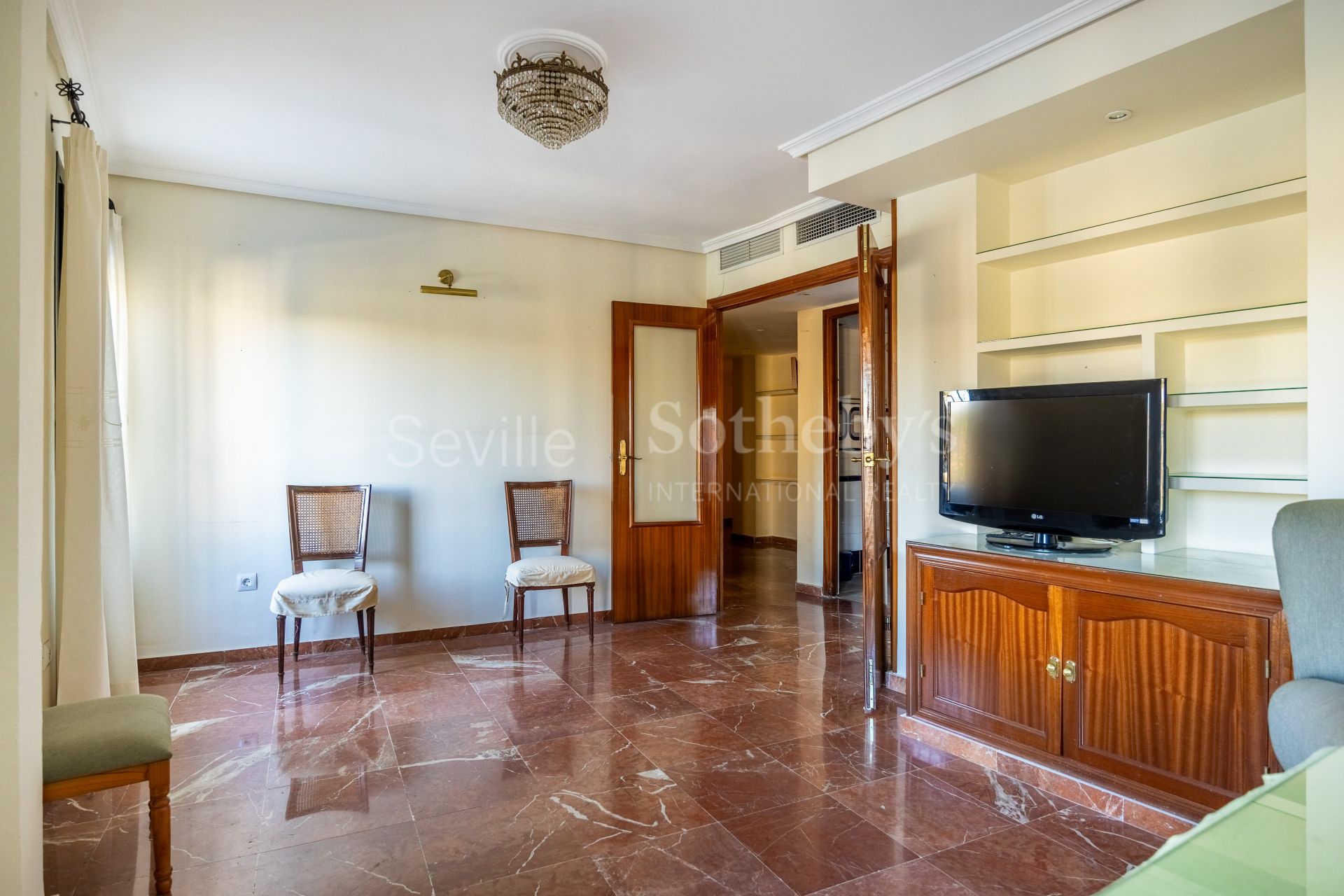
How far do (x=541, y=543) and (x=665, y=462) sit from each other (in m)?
1.13

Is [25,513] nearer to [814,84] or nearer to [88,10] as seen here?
A: [88,10]

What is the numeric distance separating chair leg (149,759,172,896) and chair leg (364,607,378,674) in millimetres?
1983

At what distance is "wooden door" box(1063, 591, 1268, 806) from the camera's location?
6.73ft

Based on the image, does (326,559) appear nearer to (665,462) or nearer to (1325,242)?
(665,462)

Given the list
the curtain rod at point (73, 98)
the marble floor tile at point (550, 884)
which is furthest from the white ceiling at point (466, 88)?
the marble floor tile at point (550, 884)

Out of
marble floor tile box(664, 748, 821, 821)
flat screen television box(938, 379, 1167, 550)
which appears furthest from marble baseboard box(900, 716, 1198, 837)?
flat screen television box(938, 379, 1167, 550)

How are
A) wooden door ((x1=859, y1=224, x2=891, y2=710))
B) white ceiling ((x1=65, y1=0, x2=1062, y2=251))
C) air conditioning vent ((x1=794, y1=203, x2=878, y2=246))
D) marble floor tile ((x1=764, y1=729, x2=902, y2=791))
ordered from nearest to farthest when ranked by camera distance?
white ceiling ((x1=65, y1=0, x2=1062, y2=251)) → marble floor tile ((x1=764, y1=729, x2=902, y2=791)) → wooden door ((x1=859, y1=224, x2=891, y2=710)) → air conditioning vent ((x1=794, y1=203, x2=878, y2=246))

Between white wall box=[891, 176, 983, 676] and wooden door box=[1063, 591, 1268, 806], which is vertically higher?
white wall box=[891, 176, 983, 676]

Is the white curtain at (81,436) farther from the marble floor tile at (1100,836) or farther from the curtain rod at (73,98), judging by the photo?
the marble floor tile at (1100,836)

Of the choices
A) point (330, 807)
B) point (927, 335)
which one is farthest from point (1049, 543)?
point (330, 807)

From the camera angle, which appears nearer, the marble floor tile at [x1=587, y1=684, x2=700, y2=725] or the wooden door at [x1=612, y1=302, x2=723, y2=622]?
the marble floor tile at [x1=587, y1=684, x2=700, y2=725]

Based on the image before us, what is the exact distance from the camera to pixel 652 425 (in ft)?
17.5

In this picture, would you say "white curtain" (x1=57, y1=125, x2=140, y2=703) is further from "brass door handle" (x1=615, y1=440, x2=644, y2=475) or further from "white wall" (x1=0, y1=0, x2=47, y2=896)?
"brass door handle" (x1=615, y1=440, x2=644, y2=475)

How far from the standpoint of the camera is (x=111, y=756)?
179 cm
